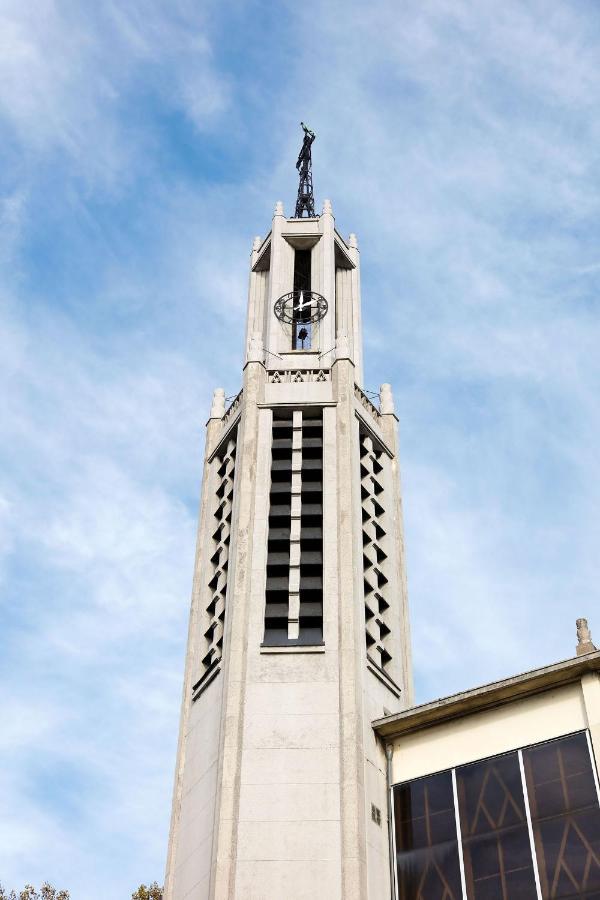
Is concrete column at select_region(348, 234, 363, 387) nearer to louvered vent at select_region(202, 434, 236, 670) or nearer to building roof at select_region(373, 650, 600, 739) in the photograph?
louvered vent at select_region(202, 434, 236, 670)

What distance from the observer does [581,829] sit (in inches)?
1214

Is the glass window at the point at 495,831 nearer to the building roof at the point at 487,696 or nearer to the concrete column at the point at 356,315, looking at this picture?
the building roof at the point at 487,696

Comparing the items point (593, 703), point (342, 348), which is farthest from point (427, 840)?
point (342, 348)

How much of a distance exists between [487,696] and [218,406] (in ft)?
64.7

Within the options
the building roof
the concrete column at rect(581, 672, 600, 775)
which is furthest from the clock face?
the concrete column at rect(581, 672, 600, 775)

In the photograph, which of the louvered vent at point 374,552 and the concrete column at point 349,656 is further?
the louvered vent at point 374,552

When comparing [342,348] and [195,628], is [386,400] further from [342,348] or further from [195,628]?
[195,628]

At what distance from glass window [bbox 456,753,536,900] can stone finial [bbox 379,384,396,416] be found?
1845 cm

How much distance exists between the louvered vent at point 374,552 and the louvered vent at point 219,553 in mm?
4954

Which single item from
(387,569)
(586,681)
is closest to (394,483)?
(387,569)

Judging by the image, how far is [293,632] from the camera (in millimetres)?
38812

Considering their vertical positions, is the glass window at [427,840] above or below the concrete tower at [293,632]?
below

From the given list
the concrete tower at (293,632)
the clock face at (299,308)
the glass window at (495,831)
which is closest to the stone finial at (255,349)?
the concrete tower at (293,632)

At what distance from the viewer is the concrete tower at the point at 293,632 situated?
33875mm
